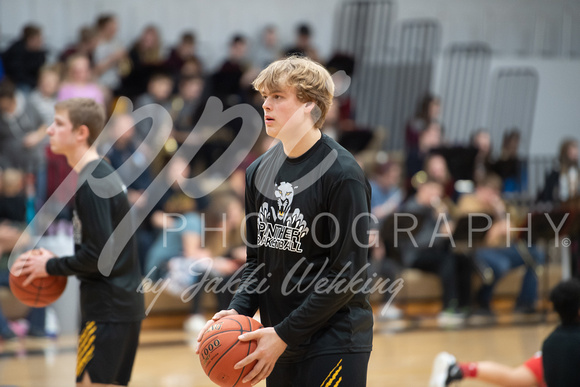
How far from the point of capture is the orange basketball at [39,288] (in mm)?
3777

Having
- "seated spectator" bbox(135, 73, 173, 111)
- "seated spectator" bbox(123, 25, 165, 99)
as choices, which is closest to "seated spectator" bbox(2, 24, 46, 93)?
"seated spectator" bbox(123, 25, 165, 99)

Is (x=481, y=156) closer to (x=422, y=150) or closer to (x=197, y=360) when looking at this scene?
(x=422, y=150)

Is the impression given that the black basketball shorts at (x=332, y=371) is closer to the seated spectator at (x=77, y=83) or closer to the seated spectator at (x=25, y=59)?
the seated spectator at (x=77, y=83)

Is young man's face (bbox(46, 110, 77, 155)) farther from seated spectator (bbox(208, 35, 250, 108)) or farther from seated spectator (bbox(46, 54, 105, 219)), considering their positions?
seated spectator (bbox(208, 35, 250, 108))

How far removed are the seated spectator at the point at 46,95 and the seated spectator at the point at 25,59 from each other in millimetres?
679

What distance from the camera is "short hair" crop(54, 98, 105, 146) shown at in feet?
12.2

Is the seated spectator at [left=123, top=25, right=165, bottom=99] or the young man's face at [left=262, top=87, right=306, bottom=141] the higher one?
the young man's face at [left=262, top=87, right=306, bottom=141]

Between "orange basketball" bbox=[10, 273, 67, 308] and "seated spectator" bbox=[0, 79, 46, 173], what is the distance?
14.1 feet

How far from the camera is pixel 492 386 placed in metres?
5.78

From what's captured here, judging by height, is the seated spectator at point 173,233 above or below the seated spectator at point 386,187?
below

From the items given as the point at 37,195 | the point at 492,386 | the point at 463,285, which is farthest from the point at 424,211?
the point at 37,195

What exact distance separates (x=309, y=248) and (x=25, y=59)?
296 inches

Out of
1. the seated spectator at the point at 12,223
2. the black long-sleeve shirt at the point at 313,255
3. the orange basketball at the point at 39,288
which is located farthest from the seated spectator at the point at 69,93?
the black long-sleeve shirt at the point at 313,255

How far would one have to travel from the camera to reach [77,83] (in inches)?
333
